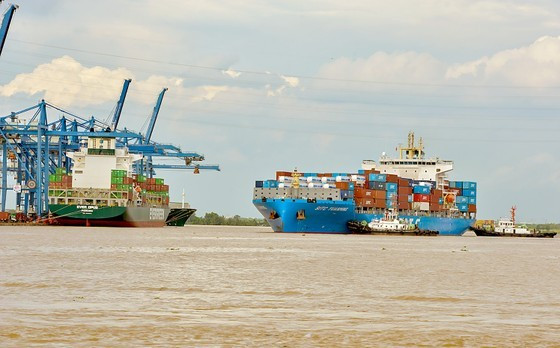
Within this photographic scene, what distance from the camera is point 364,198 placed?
120 metres

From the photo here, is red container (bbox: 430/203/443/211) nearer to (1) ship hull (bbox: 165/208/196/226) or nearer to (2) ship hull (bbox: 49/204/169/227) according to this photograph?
(2) ship hull (bbox: 49/204/169/227)

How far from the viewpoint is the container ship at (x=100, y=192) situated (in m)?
124

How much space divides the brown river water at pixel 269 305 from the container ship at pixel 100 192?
8032 centimetres

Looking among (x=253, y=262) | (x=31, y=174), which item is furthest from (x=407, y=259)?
(x=31, y=174)

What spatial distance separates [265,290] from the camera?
30.7m

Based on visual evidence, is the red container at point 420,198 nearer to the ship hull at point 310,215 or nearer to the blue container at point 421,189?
the blue container at point 421,189

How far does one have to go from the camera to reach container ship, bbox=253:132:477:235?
4523 inches

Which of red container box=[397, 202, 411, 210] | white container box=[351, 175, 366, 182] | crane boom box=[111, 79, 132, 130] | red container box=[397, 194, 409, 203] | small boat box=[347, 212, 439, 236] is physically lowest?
small boat box=[347, 212, 439, 236]

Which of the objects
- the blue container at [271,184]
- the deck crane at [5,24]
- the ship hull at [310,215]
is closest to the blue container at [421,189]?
Answer: the ship hull at [310,215]

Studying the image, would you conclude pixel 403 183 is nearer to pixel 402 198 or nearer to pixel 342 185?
pixel 402 198

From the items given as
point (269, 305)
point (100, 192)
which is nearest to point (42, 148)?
point (100, 192)

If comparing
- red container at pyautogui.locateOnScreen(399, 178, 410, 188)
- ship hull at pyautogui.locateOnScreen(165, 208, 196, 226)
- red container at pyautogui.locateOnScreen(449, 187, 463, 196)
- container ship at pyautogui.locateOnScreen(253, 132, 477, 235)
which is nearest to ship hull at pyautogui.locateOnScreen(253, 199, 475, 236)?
container ship at pyautogui.locateOnScreen(253, 132, 477, 235)

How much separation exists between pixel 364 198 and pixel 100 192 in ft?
121

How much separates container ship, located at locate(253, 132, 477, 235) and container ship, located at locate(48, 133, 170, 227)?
19647mm
